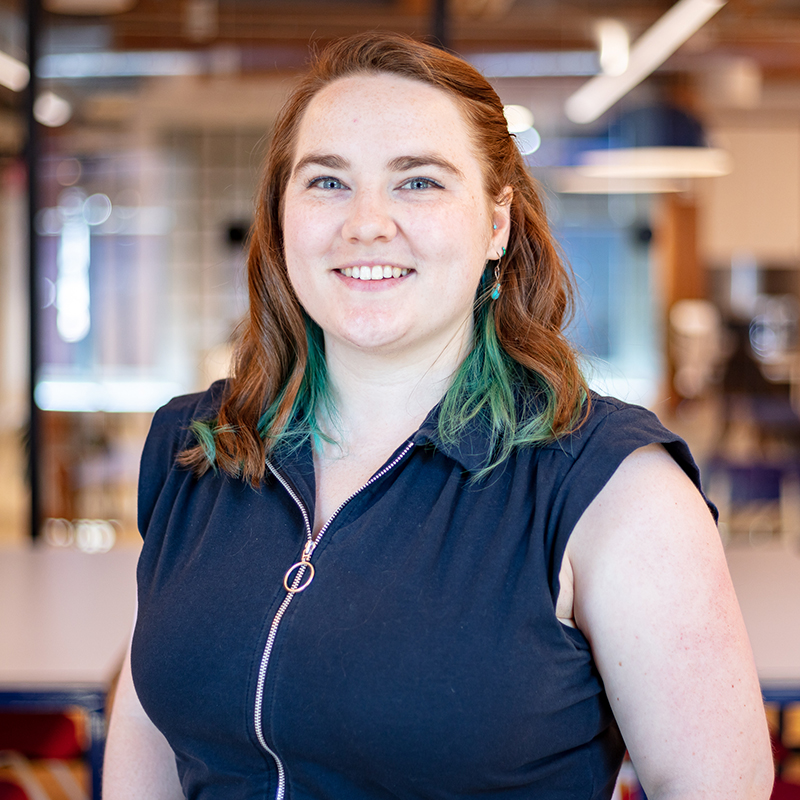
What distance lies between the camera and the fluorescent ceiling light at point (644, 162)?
463cm

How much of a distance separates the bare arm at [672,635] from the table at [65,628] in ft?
3.58

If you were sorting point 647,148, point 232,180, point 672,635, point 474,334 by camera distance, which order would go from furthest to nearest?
point 232,180 < point 647,148 < point 474,334 < point 672,635

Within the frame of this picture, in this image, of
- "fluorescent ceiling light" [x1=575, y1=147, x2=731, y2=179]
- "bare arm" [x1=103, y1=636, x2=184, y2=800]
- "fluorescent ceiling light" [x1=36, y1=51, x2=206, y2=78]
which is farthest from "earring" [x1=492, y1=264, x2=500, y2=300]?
"fluorescent ceiling light" [x1=36, y1=51, x2=206, y2=78]

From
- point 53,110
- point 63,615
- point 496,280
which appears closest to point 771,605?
point 496,280

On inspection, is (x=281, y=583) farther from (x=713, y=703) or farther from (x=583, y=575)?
(x=713, y=703)

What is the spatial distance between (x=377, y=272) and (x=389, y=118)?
0.21 meters

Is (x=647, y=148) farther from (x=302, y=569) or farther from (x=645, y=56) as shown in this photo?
(x=302, y=569)

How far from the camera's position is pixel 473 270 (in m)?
1.26

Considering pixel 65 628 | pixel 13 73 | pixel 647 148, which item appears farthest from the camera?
pixel 647 148

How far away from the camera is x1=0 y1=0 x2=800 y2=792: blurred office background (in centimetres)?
442

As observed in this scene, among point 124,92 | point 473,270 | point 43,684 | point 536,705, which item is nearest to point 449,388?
point 473,270

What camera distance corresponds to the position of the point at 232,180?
4.84 meters

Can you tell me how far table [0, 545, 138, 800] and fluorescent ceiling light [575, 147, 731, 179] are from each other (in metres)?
3.02

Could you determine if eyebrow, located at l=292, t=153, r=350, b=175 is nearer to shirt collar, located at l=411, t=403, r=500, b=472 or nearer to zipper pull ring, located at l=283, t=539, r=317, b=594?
shirt collar, located at l=411, t=403, r=500, b=472
